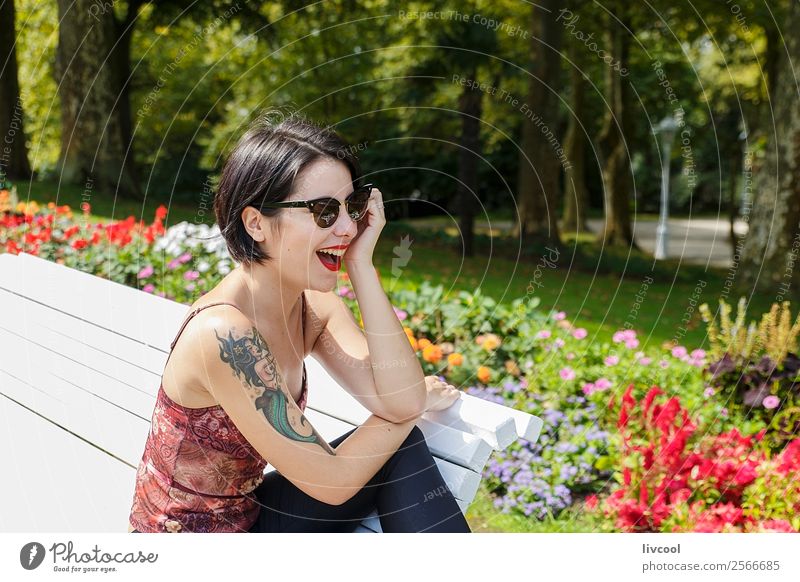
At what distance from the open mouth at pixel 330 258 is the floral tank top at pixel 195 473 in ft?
1.01

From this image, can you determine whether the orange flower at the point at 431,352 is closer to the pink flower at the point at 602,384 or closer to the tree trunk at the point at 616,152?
the pink flower at the point at 602,384

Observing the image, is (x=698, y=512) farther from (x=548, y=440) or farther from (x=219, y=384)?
(x=219, y=384)

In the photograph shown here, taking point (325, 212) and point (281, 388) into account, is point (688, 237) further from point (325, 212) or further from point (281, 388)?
point (281, 388)

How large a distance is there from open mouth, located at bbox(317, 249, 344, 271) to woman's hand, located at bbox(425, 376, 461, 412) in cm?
42

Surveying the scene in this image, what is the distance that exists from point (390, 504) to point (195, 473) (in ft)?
1.77

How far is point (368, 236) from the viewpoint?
2.47 m

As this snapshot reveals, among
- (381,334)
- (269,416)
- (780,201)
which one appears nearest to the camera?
(269,416)

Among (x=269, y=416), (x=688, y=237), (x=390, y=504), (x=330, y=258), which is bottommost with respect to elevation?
(x=390, y=504)

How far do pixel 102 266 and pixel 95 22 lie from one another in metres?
4.34

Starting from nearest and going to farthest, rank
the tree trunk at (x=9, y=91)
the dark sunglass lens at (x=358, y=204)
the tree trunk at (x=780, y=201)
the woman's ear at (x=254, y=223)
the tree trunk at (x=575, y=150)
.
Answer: the woman's ear at (x=254, y=223) < the dark sunglass lens at (x=358, y=204) < the tree trunk at (x=780, y=201) < the tree trunk at (x=9, y=91) < the tree trunk at (x=575, y=150)

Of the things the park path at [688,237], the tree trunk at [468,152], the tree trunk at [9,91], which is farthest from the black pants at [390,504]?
the park path at [688,237]

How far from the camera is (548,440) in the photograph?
425 cm

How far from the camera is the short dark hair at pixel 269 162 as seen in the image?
225 centimetres

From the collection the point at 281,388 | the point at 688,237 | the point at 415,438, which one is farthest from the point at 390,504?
the point at 688,237
